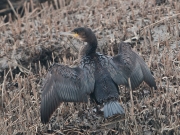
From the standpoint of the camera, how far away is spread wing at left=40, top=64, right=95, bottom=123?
6.04 m

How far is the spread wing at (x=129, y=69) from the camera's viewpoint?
622cm

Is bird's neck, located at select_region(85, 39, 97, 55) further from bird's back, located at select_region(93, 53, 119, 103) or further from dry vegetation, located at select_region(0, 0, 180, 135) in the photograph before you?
dry vegetation, located at select_region(0, 0, 180, 135)

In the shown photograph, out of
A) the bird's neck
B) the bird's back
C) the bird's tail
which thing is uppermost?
the bird's neck

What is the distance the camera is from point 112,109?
575 cm

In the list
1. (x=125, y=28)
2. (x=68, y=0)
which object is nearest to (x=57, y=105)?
(x=125, y=28)

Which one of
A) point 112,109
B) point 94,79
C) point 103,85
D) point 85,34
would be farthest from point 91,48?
point 112,109

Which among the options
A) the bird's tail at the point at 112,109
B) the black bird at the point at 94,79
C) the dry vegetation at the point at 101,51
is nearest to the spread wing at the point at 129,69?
the black bird at the point at 94,79

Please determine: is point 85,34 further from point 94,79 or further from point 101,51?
point 101,51

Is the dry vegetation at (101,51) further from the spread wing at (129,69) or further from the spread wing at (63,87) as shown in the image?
the spread wing at (63,87)

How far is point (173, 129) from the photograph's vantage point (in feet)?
18.8

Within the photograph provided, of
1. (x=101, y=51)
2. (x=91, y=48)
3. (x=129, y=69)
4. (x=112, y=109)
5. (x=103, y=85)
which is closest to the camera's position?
(x=112, y=109)

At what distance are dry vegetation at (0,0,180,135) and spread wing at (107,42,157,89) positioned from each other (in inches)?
8.8

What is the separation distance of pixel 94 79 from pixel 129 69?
18.4 inches

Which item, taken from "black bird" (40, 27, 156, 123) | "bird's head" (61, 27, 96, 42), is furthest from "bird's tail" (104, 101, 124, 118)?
"bird's head" (61, 27, 96, 42)
